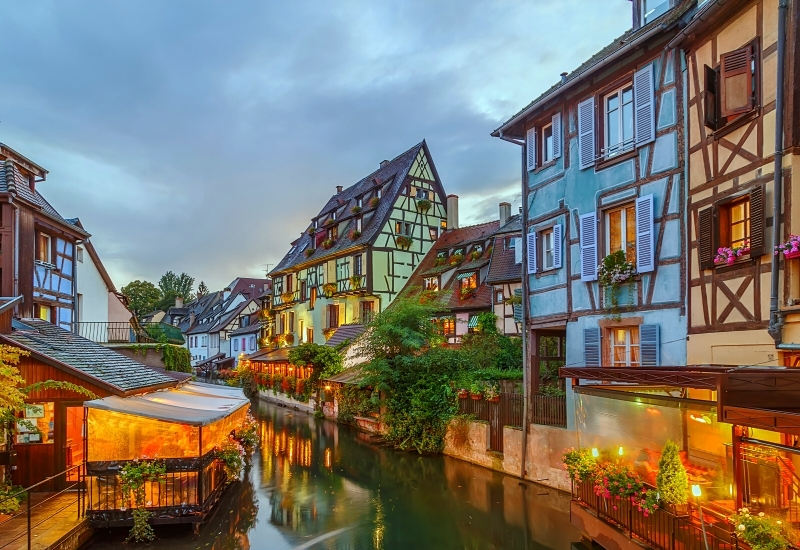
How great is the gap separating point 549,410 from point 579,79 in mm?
8113

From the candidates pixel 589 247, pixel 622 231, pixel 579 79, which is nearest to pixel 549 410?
pixel 589 247

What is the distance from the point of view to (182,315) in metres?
73.7

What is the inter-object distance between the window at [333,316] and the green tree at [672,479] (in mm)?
28855

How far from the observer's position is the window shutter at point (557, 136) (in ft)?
45.6

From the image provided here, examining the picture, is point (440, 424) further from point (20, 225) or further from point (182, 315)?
point (182, 315)

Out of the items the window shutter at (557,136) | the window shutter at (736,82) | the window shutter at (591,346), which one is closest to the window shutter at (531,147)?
the window shutter at (557,136)

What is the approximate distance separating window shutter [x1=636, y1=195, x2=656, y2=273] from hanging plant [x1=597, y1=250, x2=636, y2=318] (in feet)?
0.84

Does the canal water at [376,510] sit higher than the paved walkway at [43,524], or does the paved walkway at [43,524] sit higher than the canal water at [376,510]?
the paved walkway at [43,524]

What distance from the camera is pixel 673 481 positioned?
7.25 metres

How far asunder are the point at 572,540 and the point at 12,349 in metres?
11.1

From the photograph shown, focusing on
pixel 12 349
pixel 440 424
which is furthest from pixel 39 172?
pixel 440 424

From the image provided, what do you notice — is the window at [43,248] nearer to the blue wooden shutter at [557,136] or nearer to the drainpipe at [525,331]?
the drainpipe at [525,331]

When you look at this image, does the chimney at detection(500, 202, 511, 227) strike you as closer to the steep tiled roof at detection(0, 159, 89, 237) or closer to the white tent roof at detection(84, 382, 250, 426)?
the white tent roof at detection(84, 382, 250, 426)

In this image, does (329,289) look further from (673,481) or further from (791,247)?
(791,247)
